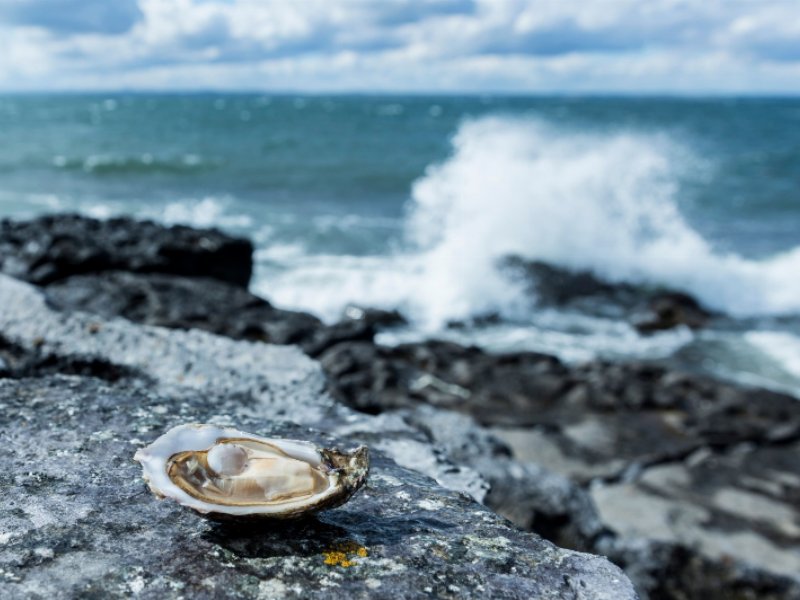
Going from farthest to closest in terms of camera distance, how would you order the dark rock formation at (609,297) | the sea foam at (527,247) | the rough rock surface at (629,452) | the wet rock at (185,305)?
the sea foam at (527,247) → the dark rock formation at (609,297) → the wet rock at (185,305) → the rough rock surface at (629,452)

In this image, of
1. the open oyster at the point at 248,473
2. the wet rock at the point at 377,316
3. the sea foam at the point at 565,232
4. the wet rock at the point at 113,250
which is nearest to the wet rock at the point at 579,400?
the wet rock at the point at 113,250

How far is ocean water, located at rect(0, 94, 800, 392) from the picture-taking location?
11664 millimetres

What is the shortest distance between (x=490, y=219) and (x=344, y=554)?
15.6 metres

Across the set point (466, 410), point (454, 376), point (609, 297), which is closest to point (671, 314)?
point (609, 297)

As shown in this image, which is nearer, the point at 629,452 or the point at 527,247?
the point at 629,452

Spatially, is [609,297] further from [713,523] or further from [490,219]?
[713,523]

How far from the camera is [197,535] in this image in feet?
4.14

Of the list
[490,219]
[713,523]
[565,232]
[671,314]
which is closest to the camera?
[713,523]

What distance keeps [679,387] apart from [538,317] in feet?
13.5

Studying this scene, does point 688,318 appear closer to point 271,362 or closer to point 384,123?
point 271,362

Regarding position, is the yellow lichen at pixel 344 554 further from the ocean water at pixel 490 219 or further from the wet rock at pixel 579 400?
the ocean water at pixel 490 219

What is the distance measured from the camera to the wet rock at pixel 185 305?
4857 mm

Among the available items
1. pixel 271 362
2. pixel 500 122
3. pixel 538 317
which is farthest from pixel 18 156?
pixel 271 362

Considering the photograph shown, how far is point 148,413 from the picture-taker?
1702mm
